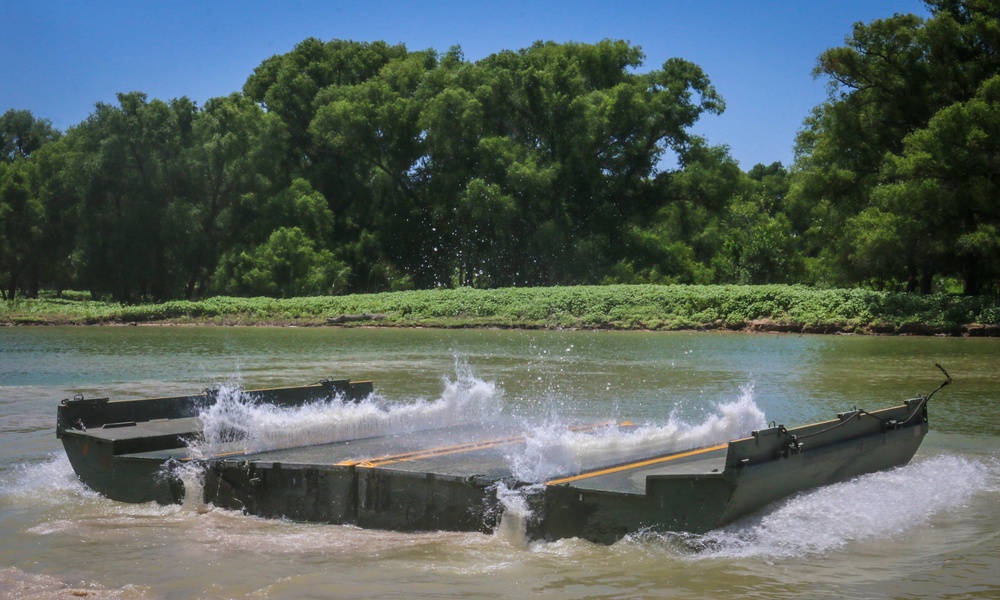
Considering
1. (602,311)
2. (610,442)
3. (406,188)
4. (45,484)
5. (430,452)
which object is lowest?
(45,484)

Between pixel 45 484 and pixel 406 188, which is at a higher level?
pixel 406 188

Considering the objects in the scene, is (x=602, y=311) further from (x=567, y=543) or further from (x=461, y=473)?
(x=567, y=543)

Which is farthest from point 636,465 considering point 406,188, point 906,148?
point 406,188

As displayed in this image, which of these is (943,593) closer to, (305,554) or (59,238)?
(305,554)

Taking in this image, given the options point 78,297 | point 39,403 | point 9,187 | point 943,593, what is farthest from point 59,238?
point 943,593

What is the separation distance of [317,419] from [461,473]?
2803mm

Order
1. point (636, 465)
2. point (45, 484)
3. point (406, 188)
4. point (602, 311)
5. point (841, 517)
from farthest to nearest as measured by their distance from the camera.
Answer: 1. point (406, 188)
2. point (602, 311)
3. point (45, 484)
4. point (636, 465)
5. point (841, 517)

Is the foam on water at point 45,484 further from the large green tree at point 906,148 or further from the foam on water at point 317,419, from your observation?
the large green tree at point 906,148

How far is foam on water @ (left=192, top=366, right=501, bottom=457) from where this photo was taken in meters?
9.77

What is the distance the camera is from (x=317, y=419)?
10281mm

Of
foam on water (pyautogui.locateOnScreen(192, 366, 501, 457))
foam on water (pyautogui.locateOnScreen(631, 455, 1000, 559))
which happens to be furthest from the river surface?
foam on water (pyautogui.locateOnScreen(192, 366, 501, 457))

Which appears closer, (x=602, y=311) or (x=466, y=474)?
(x=466, y=474)

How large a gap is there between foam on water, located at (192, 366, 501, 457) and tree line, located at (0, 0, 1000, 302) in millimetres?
35214

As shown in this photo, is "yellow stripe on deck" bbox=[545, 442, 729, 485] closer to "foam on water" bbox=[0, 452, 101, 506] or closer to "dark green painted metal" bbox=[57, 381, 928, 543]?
"dark green painted metal" bbox=[57, 381, 928, 543]
